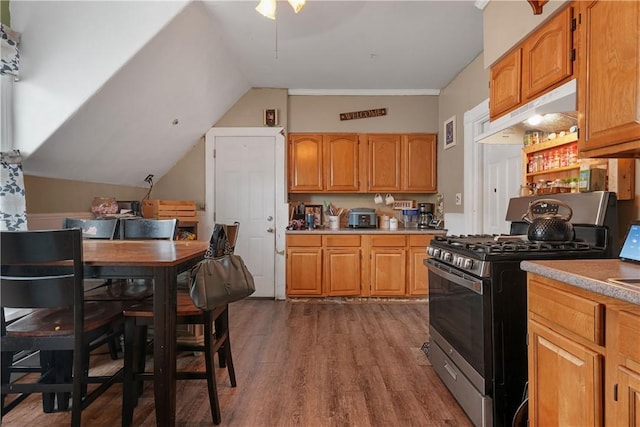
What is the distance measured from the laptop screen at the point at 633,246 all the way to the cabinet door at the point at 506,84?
98cm

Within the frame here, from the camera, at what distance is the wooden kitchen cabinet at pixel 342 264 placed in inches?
156

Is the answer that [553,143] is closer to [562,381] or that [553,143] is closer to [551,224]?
[551,224]

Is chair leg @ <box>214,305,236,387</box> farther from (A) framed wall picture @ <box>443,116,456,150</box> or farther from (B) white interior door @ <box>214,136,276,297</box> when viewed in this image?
(A) framed wall picture @ <box>443,116,456,150</box>

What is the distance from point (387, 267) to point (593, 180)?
8.04 ft

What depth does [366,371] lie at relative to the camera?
7.41ft

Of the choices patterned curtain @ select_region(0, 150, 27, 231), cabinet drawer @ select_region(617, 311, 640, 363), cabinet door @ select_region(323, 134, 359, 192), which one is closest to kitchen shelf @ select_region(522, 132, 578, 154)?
cabinet drawer @ select_region(617, 311, 640, 363)

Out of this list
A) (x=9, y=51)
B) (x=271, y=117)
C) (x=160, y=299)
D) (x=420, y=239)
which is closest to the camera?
(x=160, y=299)

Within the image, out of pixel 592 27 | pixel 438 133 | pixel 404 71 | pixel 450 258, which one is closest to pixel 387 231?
pixel 438 133

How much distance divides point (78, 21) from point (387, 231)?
3318 mm

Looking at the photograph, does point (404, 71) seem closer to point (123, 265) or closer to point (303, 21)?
point (303, 21)

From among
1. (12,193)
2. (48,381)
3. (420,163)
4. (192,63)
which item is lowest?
(48,381)

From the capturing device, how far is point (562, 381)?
3.78 ft

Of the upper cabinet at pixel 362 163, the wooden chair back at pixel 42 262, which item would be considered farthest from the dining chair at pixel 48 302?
the upper cabinet at pixel 362 163

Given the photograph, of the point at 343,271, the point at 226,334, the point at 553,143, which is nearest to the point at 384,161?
the point at 343,271
